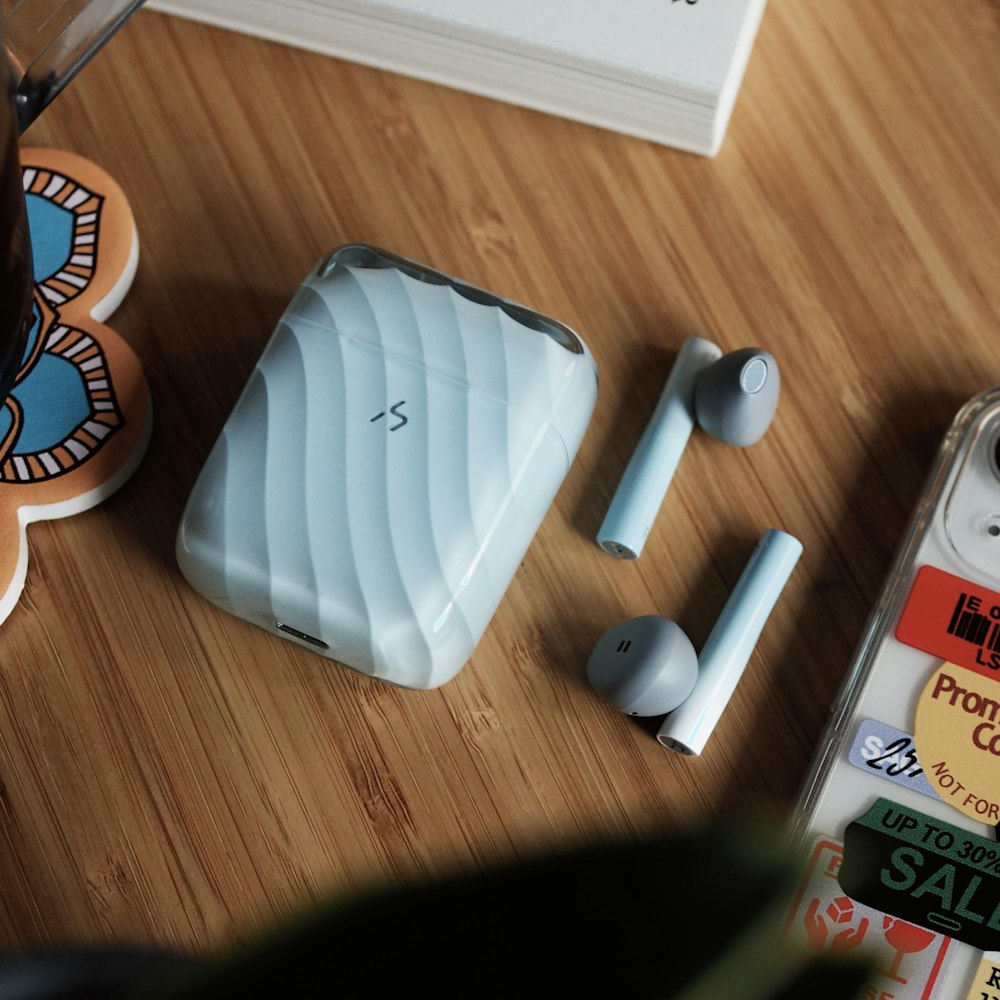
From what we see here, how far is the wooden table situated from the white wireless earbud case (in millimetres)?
45

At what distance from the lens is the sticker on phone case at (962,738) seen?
17.9 inches

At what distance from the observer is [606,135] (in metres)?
0.54

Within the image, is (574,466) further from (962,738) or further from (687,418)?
(962,738)

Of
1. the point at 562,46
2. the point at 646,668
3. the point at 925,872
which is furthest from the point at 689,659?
the point at 562,46

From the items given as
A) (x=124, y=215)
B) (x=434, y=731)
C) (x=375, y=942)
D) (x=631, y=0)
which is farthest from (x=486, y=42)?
(x=375, y=942)

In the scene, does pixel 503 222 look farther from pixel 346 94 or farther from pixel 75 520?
pixel 75 520

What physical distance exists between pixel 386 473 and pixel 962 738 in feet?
0.84

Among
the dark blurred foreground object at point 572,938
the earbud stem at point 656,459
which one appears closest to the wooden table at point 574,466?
the earbud stem at point 656,459

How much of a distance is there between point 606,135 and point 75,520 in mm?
301

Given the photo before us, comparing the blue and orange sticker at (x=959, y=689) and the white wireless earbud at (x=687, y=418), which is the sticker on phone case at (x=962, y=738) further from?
the white wireless earbud at (x=687, y=418)

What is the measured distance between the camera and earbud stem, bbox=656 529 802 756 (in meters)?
0.46

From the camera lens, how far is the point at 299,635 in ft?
1.46

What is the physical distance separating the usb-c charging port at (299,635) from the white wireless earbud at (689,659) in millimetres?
110

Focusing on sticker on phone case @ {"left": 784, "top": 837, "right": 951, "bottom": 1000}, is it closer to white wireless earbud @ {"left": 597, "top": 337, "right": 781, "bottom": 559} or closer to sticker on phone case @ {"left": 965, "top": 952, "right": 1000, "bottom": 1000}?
sticker on phone case @ {"left": 965, "top": 952, "right": 1000, "bottom": 1000}
